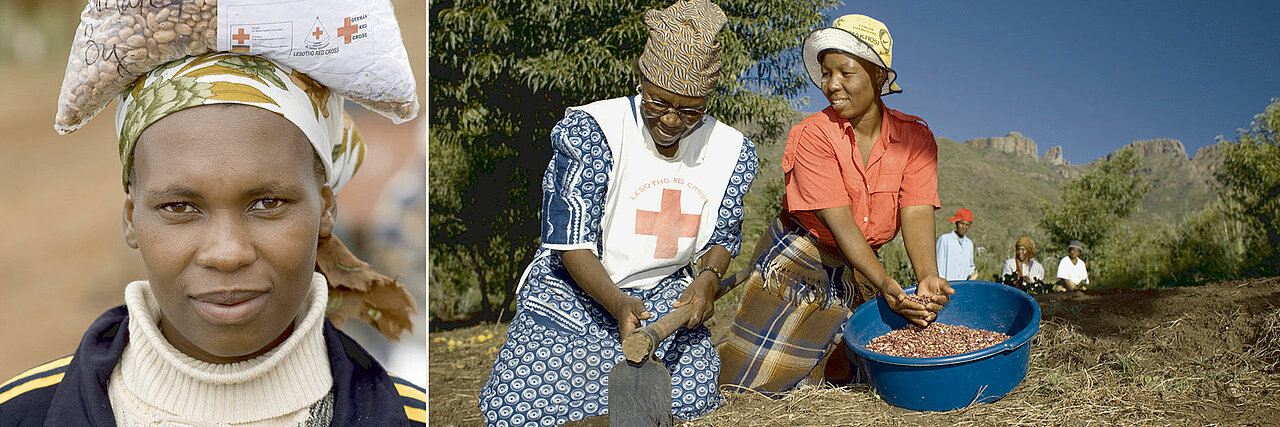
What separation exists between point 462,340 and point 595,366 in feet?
11.1

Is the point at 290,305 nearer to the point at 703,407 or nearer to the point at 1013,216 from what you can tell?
the point at 703,407

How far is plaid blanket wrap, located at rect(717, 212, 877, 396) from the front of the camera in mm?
3391

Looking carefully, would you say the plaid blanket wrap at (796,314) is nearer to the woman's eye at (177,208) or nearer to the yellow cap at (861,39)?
the yellow cap at (861,39)

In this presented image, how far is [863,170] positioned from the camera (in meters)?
3.24

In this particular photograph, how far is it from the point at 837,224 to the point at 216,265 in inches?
83.3

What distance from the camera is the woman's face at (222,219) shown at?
1666mm

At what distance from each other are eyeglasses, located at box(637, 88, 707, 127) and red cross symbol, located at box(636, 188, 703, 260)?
270mm

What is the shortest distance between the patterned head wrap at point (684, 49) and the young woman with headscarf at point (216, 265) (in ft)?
3.76

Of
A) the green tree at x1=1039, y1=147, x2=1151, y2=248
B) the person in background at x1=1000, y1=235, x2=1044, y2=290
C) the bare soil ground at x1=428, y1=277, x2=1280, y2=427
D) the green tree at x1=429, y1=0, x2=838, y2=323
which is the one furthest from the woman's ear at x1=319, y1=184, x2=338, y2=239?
the green tree at x1=1039, y1=147, x2=1151, y2=248

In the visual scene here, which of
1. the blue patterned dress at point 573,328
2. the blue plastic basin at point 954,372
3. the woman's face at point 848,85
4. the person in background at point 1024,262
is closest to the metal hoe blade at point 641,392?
the blue patterned dress at point 573,328

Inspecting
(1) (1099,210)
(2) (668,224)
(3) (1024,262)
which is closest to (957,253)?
(3) (1024,262)

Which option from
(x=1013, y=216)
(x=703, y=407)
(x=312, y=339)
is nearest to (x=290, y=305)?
(x=312, y=339)

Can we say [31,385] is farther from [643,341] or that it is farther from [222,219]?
[643,341]

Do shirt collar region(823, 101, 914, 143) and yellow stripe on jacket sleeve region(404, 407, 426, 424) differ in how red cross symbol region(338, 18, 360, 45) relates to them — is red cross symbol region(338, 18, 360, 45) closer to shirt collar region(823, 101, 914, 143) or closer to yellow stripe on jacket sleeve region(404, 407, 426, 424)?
yellow stripe on jacket sleeve region(404, 407, 426, 424)
